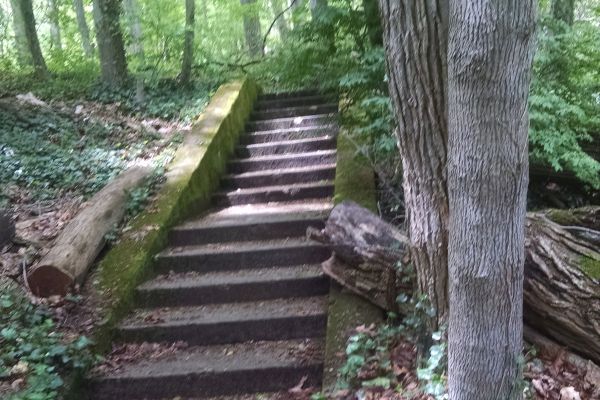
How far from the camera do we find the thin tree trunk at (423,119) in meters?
2.77

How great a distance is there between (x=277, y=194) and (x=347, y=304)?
2306 mm

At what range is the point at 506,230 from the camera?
231 cm

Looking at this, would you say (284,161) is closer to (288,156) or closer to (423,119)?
(288,156)

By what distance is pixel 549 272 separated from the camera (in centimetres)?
327

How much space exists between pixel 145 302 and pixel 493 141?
3437 mm

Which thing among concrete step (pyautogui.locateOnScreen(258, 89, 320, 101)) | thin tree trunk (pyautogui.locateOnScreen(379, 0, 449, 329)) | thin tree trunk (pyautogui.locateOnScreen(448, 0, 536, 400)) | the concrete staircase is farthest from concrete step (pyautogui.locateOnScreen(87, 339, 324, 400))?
concrete step (pyautogui.locateOnScreen(258, 89, 320, 101))

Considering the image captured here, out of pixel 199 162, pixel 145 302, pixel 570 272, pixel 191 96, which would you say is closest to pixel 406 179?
pixel 570 272

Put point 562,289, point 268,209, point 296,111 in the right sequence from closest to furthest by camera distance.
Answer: point 562,289
point 268,209
point 296,111

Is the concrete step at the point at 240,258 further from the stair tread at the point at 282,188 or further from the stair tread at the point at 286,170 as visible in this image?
the stair tread at the point at 286,170

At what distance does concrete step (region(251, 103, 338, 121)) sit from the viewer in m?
8.15

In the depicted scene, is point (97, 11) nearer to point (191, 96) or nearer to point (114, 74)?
point (114, 74)

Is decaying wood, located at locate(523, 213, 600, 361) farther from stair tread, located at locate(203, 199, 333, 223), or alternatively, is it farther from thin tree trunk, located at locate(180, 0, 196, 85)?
thin tree trunk, located at locate(180, 0, 196, 85)

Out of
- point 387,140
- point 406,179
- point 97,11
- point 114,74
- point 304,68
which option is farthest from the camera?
point 114,74

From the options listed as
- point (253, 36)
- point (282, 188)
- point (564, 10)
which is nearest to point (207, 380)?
point (282, 188)
